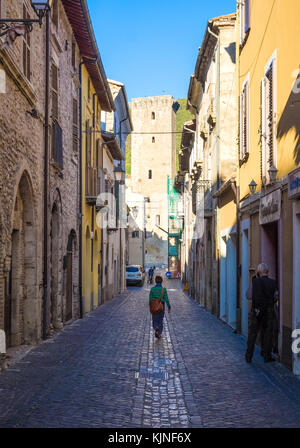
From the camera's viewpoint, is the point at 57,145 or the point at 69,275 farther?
the point at 69,275

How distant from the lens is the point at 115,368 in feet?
34.3

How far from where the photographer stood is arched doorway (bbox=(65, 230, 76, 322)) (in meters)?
18.4

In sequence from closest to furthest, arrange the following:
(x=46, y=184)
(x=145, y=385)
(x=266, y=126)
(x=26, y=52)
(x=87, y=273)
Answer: (x=145, y=385) < (x=266, y=126) < (x=26, y=52) < (x=46, y=184) < (x=87, y=273)

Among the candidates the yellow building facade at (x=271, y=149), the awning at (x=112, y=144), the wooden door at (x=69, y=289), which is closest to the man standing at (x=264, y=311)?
the yellow building facade at (x=271, y=149)

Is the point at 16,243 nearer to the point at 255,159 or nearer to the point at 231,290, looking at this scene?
the point at 255,159

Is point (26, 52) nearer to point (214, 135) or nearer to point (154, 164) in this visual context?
point (214, 135)

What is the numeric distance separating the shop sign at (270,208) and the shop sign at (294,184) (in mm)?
960

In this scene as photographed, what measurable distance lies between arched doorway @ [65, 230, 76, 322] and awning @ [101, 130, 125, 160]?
7.36 m

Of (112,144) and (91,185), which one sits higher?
(112,144)

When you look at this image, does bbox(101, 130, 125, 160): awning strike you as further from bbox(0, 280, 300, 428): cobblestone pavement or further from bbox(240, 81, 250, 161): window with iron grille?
bbox(0, 280, 300, 428): cobblestone pavement

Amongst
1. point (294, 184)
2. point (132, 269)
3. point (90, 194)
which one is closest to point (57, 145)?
point (90, 194)

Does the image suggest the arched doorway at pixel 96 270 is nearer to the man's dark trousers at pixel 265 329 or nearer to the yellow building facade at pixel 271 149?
the yellow building facade at pixel 271 149

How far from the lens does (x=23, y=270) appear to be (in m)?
13.2

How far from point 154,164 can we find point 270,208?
71358mm
